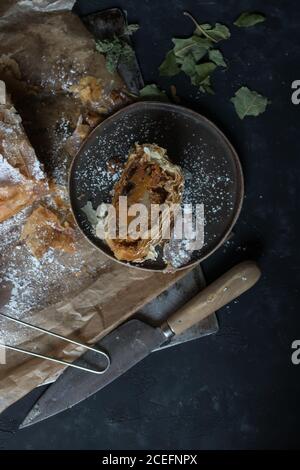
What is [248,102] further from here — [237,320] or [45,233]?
[45,233]

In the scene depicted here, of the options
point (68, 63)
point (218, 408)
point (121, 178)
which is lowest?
point (218, 408)

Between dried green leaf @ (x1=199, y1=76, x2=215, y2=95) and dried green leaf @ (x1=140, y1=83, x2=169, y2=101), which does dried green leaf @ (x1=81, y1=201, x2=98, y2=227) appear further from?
dried green leaf @ (x1=199, y1=76, x2=215, y2=95)

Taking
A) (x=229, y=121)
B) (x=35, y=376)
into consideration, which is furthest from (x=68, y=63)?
(x=35, y=376)

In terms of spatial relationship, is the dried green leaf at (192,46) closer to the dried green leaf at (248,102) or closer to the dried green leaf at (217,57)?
the dried green leaf at (217,57)

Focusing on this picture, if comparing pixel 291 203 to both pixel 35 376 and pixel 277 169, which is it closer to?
pixel 277 169

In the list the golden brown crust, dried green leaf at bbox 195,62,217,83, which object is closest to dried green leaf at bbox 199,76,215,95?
dried green leaf at bbox 195,62,217,83

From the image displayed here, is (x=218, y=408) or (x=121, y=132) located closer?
(x=121, y=132)

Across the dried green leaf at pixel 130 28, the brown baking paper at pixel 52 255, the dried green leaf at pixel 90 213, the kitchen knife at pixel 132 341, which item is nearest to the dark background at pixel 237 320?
the dried green leaf at pixel 130 28
